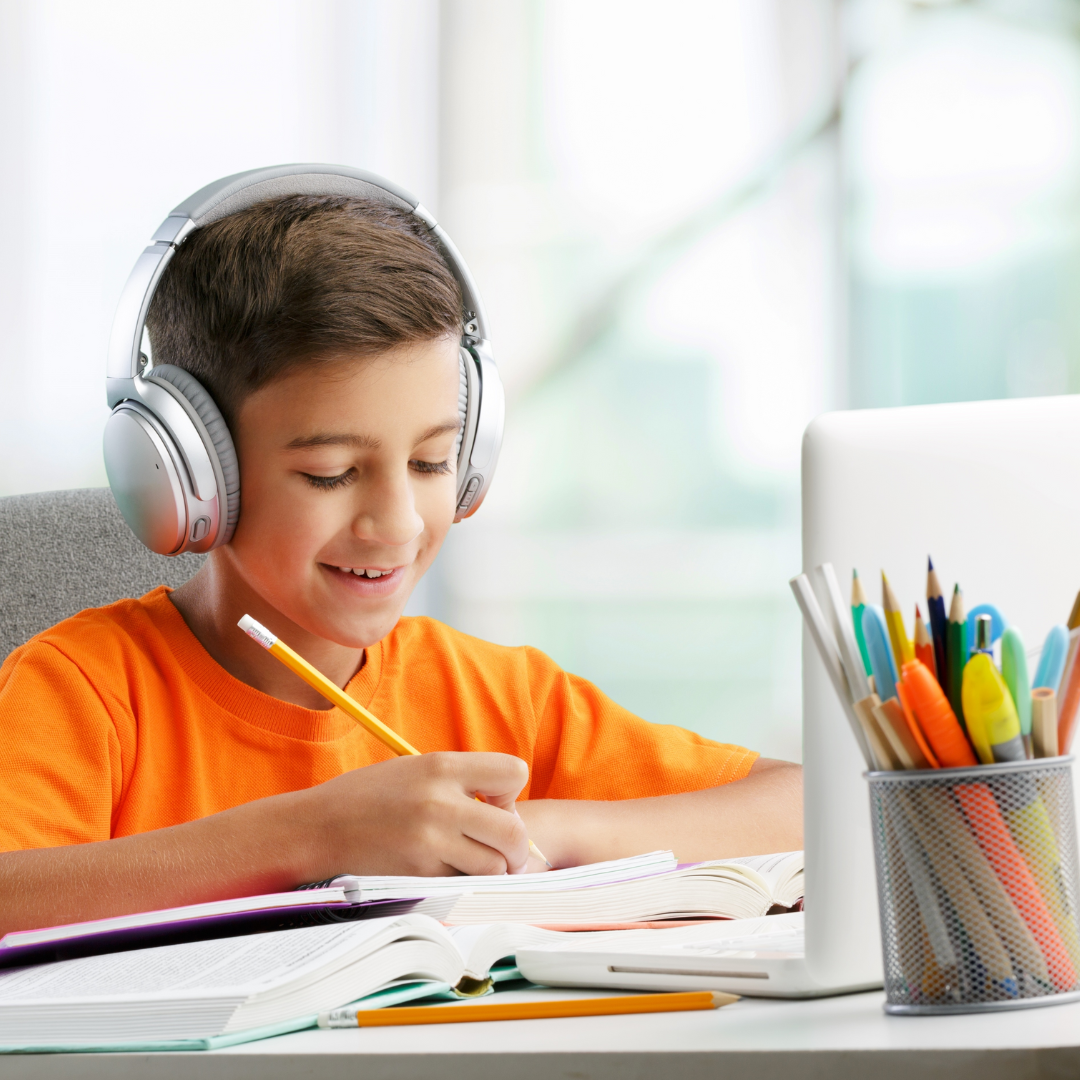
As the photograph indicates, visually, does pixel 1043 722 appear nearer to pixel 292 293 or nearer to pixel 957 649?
pixel 957 649

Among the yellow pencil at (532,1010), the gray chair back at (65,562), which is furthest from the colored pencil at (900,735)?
the gray chair back at (65,562)

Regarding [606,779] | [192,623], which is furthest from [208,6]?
[606,779]

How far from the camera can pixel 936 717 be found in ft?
1.22

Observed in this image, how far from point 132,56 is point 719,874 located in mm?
1701

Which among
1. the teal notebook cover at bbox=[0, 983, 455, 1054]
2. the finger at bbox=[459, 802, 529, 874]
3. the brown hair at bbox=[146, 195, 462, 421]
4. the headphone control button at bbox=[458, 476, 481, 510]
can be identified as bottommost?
the teal notebook cover at bbox=[0, 983, 455, 1054]

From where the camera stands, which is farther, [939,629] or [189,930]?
[189,930]

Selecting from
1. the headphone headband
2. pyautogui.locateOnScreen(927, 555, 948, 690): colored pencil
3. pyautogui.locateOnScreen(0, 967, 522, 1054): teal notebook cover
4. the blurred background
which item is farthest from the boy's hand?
the blurred background


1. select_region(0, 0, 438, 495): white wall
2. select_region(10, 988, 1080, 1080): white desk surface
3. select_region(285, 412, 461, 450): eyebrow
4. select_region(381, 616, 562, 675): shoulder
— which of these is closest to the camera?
select_region(10, 988, 1080, 1080): white desk surface

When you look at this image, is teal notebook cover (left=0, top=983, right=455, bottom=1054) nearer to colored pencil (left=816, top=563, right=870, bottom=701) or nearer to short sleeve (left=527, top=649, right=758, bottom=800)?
colored pencil (left=816, top=563, right=870, bottom=701)

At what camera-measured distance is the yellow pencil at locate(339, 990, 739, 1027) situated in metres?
0.40

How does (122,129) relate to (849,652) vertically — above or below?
above

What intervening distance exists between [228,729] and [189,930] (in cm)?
44

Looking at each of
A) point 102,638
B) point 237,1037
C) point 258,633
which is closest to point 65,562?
point 102,638

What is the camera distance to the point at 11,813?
31.8 inches
